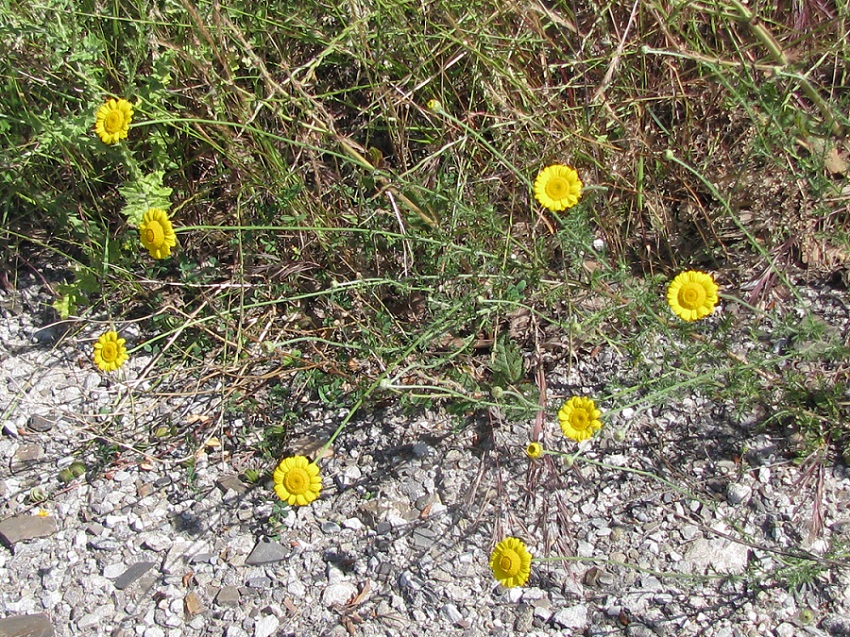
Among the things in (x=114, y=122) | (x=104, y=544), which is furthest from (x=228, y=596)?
(x=114, y=122)

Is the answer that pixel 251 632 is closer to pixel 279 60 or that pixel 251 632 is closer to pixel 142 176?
pixel 142 176

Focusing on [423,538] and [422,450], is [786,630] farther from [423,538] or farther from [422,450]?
[422,450]

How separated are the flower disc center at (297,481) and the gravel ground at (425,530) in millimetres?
238

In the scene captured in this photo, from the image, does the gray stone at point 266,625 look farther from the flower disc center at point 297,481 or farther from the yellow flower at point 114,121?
the yellow flower at point 114,121

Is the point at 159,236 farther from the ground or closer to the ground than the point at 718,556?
farther from the ground

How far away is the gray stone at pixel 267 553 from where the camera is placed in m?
2.10

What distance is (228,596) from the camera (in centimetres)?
204

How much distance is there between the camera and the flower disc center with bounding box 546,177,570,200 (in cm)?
200

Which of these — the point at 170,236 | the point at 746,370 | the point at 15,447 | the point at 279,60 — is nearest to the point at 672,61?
the point at 746,370

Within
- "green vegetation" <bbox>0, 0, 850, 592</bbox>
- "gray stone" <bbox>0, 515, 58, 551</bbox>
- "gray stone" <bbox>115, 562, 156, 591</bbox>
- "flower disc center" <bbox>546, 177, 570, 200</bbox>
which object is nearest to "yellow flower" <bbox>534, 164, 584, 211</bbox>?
"flower disc center" <bbox>546, 177, 570, 200</bbox>

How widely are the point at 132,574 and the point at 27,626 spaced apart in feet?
0.86

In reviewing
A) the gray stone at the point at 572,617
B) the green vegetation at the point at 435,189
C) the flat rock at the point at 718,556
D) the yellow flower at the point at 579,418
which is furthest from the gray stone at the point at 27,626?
the flat rock at the point at 718,556

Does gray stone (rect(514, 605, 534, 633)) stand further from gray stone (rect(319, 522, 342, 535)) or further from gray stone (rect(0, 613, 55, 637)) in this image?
gray stone (rect(0, 613, 55, 637))

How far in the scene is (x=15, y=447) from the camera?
8.04 ft
